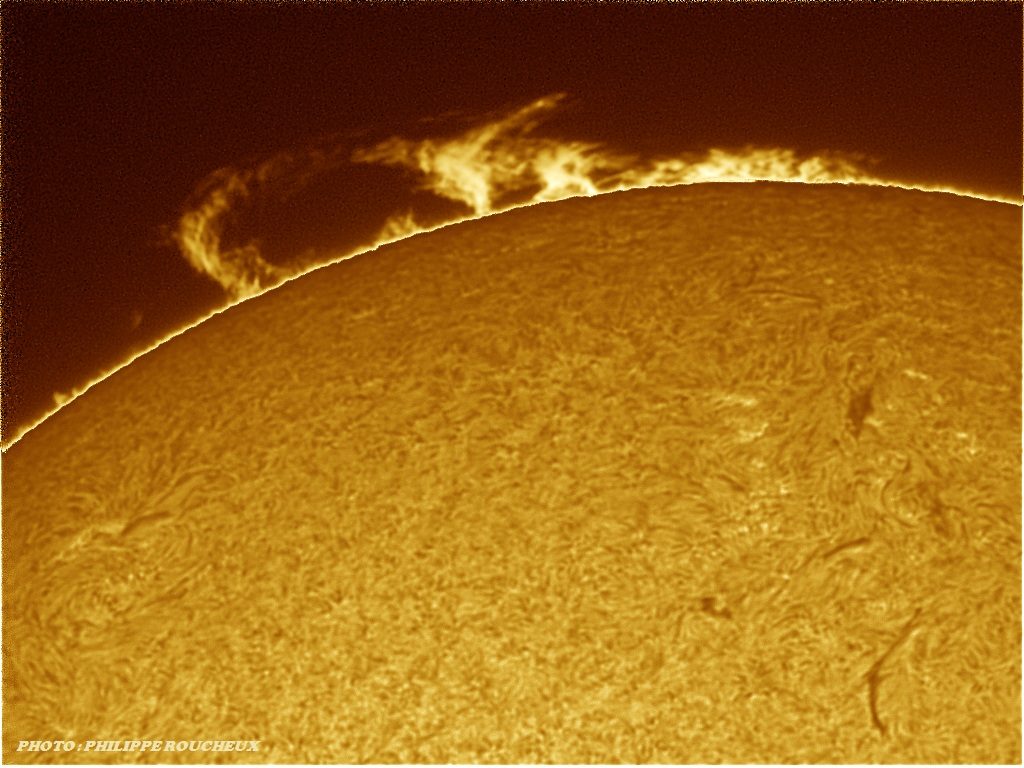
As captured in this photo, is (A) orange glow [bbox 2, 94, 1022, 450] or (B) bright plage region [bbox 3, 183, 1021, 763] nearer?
(B) bright plage region [bbox 3, 183, 1021, 763]

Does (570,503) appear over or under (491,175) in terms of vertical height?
under

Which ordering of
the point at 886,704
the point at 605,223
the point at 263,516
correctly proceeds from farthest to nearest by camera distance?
the point at 605,223, the point at 263,516, the point at 886,704

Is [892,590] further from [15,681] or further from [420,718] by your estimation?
[15,681]

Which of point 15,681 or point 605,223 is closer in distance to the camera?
point 15,681

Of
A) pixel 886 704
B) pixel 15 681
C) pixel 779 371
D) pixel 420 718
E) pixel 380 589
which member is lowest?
pixel 15 681

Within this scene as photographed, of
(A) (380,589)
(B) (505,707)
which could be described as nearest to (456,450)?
(A) (380,589)

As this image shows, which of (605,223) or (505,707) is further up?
(605,223)

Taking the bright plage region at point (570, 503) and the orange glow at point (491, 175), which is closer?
the bright plage region at point (570, 503)

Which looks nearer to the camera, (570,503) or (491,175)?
(570,503)
